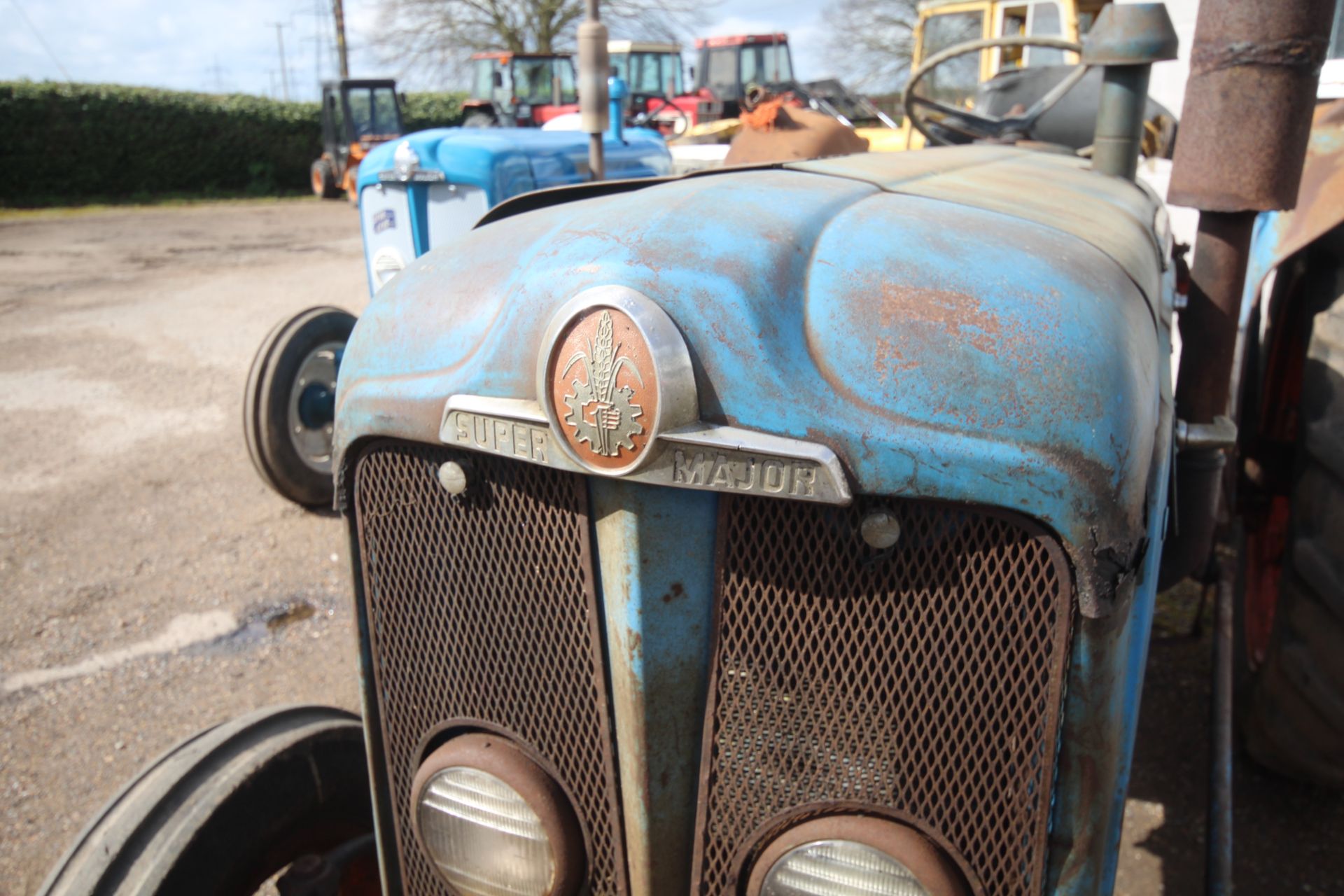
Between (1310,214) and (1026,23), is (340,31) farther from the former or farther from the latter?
(1310,214)

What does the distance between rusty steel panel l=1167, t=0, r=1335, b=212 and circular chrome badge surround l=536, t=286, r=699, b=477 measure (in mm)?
792

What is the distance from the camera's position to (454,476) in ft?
3.58

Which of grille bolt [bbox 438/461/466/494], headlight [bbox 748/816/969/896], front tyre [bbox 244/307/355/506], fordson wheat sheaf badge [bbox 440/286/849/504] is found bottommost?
front tyre [bbox 244/307/355/506]

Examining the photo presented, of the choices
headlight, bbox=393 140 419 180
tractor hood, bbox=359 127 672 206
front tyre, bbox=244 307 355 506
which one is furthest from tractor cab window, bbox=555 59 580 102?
front tyre, bbox=244 307 355 506

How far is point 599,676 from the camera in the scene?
3.55 ft

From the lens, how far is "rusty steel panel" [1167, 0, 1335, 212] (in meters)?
1.16

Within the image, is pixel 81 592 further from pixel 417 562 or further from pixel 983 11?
pixel 983 11

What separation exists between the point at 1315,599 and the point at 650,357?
137 cm

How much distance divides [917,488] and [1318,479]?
3.75 feet

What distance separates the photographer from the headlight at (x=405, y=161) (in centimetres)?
443

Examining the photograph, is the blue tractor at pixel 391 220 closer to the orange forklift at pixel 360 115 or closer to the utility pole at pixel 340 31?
the orange forklift at pixel 360 115

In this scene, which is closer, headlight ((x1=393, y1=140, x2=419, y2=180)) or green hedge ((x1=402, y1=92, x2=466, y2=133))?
headlight ((x1=393, y1=140, x2=419, y2=180))

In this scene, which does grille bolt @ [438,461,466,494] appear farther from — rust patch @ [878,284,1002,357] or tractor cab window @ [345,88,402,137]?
tractor cab window @ [345,88,402,137]

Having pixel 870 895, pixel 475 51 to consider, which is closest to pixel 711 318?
pixel 870 895
